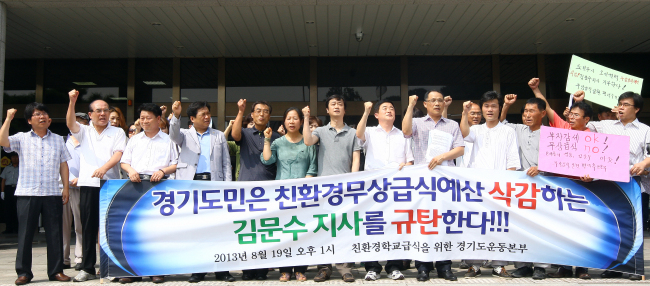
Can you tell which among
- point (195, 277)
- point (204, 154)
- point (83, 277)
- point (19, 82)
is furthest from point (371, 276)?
point (19, 82)

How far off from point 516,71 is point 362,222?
9244 millimetres

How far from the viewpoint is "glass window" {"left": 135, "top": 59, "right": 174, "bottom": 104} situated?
39.7 feet

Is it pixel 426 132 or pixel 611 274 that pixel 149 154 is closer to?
pixel 426 132

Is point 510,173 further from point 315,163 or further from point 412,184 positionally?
point 315,163

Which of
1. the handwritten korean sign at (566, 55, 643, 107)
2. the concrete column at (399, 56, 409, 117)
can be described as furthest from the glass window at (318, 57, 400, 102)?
the handwritten korean sign at (566, 55, 643, 107)

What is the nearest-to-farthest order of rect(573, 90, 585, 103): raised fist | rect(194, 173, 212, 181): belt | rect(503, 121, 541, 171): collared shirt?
rect(194, 173, 212, 181): belt → rect(503, 121, 541, 171): collared shirt → rect(573, 90, 585, 103): raised fist

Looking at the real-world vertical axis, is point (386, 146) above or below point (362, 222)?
above

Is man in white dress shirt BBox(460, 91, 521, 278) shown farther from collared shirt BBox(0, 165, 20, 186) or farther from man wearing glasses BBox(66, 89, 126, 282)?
collared shirt BBox(0, 165, 20, 186)

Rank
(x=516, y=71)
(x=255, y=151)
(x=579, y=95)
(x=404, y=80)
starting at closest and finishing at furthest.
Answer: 1. (x=255, y=151)
2. (x=579, y=95)
3. (x=404, y=80)
4. (x=516, y=71)

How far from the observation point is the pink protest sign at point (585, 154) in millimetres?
4227

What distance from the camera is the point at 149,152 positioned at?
4473 millimetres

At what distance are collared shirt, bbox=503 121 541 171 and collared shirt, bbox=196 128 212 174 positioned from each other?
9.13 ft

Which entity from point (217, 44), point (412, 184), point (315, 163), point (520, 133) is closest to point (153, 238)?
point (315, 163)

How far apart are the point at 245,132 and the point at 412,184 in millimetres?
1622
